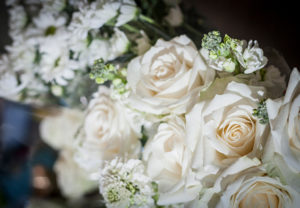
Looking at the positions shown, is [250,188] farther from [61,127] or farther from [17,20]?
[17,20]

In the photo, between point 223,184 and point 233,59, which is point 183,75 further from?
point 223,184

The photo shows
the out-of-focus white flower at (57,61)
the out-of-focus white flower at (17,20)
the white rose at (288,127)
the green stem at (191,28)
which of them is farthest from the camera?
the out-of-focus white flower at (17,20)

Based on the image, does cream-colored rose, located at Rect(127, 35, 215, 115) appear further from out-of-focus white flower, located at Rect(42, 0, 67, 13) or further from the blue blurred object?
the blue blurred object

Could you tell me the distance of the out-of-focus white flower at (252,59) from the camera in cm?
43

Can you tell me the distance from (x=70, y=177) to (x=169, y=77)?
49 cm

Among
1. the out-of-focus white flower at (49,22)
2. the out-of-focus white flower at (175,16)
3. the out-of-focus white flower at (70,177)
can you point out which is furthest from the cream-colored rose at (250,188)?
the out-of-focus white flower at (49,22)

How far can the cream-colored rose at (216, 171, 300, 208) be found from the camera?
399 millimetres

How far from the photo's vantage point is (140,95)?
0.53 metres

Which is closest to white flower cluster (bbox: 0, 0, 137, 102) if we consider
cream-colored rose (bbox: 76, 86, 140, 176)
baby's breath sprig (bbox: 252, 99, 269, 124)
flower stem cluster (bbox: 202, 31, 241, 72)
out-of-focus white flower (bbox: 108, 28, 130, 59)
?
out-of-focus white flower (bbox: 108, 28, 130, 59)

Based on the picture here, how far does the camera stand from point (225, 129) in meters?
0.44

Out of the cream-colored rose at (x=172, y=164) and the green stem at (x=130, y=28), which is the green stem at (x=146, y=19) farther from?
the cream-colored rose at (x=172, y=164)

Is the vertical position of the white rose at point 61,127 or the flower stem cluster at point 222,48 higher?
the flower stem cluster at point 222,48

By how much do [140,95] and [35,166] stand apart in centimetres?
58

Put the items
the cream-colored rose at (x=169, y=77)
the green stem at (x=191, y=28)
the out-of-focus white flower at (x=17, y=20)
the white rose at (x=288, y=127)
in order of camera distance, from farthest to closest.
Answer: the out-of-focus white flower at (x=17, y=20) → the green stem at (x=191, y=28) → the cream-colored rose at (x=169, y=77) → the white rose at (x=288, y=127)
